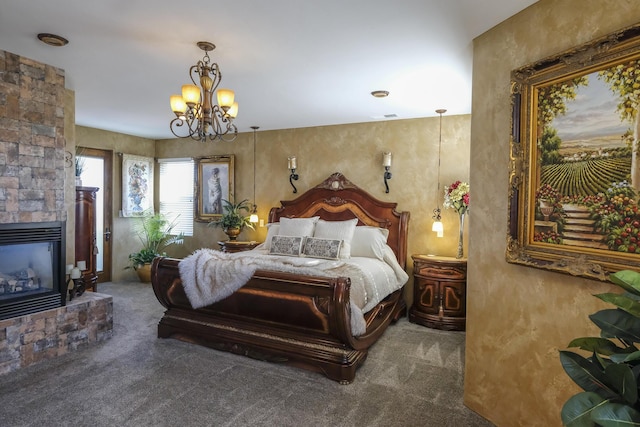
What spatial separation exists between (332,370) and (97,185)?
5.33 metres

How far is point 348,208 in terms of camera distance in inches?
211

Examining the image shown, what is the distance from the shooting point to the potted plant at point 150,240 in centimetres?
662

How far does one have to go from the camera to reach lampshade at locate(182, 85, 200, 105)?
9.22 feet

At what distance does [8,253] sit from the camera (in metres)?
3.24

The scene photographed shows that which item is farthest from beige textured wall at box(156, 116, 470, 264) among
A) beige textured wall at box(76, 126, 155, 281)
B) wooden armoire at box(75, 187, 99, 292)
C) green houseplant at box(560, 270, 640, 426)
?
green houseplant at box(560, 270, 640, 426)

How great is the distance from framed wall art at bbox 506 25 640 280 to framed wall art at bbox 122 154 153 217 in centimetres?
626

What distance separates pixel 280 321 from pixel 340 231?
69.0 inches

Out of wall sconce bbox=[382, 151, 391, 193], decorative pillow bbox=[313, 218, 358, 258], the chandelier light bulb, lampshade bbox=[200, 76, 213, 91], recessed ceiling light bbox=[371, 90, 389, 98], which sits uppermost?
recessed ceiling light bbox=[371, 90, 389, 98]

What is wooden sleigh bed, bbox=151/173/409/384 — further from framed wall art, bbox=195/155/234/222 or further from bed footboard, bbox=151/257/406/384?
framed wall art, bbox=195/155/234/222

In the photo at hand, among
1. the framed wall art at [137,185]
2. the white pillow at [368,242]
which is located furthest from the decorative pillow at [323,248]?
the framed wall art at [137,185]

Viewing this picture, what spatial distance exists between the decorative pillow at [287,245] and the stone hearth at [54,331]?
187 centimetres

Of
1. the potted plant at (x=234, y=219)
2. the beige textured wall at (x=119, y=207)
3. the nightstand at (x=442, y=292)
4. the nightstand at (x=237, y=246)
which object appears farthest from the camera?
the beige textured wall at (x=119, y=207)

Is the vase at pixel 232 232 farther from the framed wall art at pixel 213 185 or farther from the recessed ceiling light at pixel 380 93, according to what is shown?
the recessed ceiling light at pixel 380 93

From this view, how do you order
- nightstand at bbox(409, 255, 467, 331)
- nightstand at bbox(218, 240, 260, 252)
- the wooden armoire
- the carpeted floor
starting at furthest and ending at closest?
1. nightstand at bbox(218, 240, 260, 252)
2. the wooden armoire
3. nightstand at bbox(409, 255, 467, 331)
4. the carpeted floor
